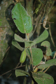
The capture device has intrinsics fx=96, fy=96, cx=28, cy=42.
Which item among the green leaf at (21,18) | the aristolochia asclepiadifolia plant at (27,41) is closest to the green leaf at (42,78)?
the aristolochia asclepiadifolia plant at (27,41)

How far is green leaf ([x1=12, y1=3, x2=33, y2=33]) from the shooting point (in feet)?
1.22

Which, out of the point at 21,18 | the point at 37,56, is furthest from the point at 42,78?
the point at 21,18

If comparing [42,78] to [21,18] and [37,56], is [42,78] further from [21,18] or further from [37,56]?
[21,18]

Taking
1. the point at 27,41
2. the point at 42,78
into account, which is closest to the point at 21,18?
the point at 27,41

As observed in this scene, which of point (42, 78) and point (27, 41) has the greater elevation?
point (27, 41)

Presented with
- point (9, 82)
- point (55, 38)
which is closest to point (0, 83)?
point (9, 82)

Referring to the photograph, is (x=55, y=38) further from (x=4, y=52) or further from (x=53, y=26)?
(x=4, y=52)

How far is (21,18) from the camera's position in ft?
1.24

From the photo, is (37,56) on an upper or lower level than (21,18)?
lower

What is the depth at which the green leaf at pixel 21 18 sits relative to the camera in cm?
37

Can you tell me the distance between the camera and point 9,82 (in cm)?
95

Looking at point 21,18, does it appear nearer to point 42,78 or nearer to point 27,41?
point 27,41

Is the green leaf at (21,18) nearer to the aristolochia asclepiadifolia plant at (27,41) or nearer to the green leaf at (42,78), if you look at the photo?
the aristolochia asclepiadifolia plant at (27,41)

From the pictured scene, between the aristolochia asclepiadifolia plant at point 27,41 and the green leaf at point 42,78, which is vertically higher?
the aristolochia asclepiadifolia plant at point 27,41
